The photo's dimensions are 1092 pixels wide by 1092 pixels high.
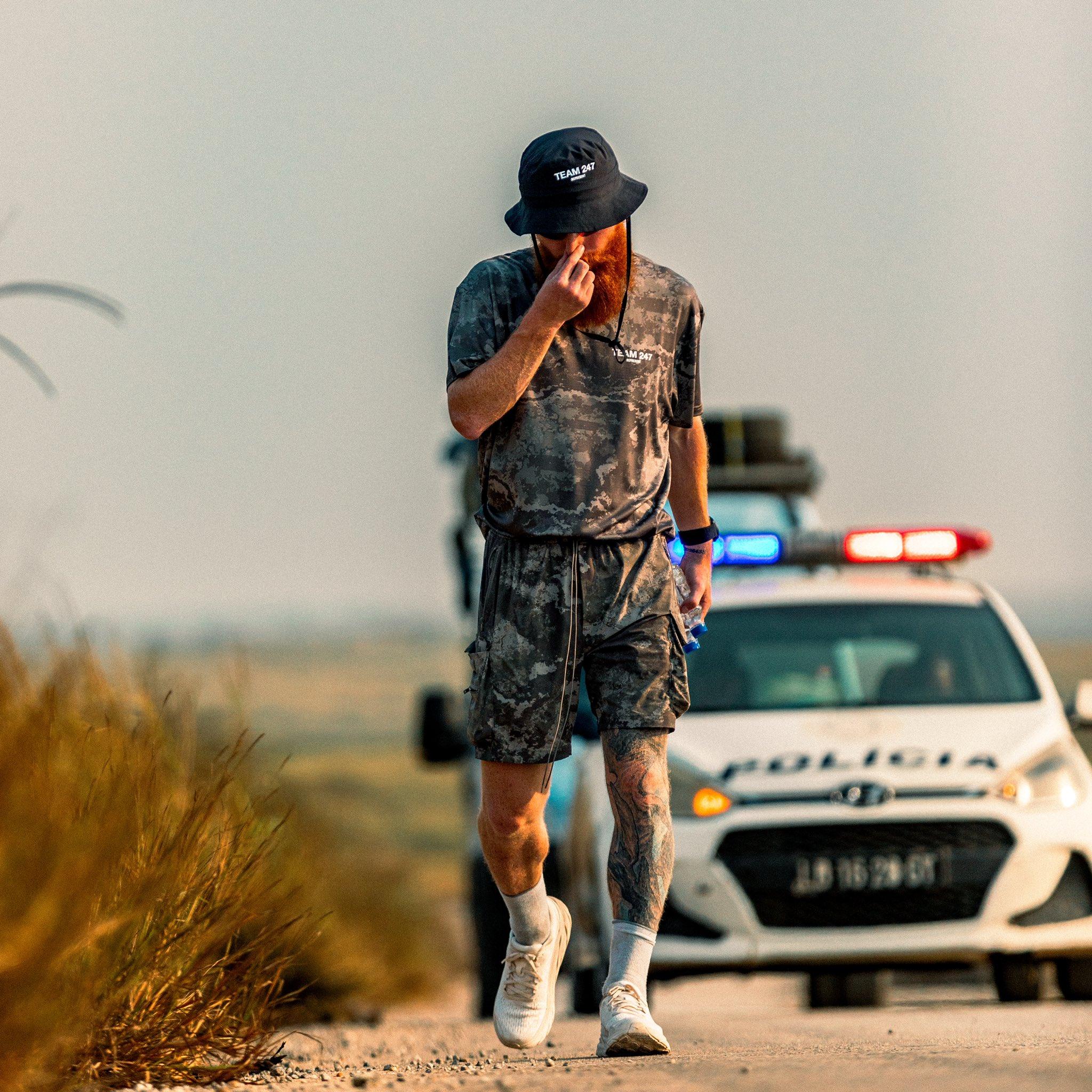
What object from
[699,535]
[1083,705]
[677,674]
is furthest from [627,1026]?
[1083,705]

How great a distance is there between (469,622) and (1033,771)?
160 inches

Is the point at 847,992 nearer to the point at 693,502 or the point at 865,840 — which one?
the point at 865,840

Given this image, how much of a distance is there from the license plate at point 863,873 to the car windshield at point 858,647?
0.80 m

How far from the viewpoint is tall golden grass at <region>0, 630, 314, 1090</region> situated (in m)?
3.91

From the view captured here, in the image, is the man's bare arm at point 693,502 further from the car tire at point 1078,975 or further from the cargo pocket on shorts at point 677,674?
the car tire at point 1078,975

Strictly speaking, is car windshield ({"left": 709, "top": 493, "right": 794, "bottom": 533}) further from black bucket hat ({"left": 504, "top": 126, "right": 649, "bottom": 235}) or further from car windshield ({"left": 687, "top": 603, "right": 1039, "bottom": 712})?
black bucket hat ({"left": 504, "top": 126, "right": 649, "bottom": 235})

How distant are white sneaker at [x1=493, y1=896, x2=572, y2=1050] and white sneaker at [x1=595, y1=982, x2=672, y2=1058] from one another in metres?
0.26

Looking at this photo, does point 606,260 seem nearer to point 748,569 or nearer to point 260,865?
point 260,865

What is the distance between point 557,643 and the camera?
5.07 meters

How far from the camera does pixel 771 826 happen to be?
291 inches

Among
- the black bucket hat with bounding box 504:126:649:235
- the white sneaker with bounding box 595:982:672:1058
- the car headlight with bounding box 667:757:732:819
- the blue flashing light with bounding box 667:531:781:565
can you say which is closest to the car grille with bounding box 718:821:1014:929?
the car headlight with bounding box 667:757:732:819

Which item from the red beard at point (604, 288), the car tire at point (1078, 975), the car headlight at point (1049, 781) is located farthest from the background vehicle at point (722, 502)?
the red beard at point (604, 288)

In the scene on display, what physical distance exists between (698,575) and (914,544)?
2860mm

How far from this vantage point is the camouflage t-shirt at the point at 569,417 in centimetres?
502
